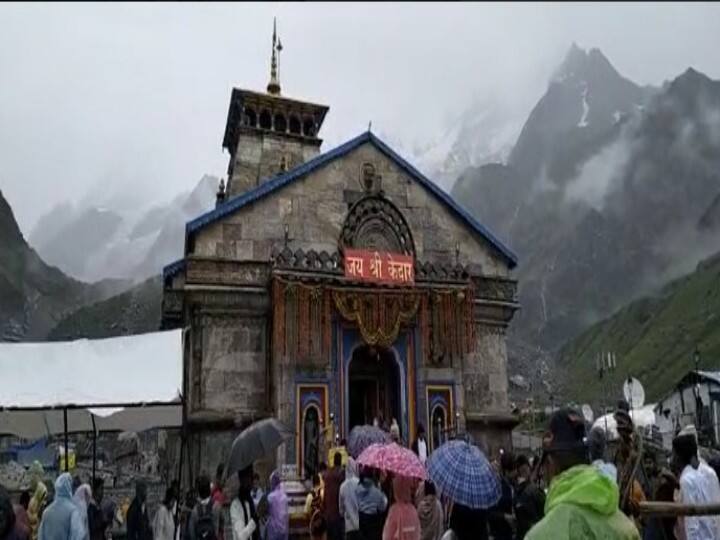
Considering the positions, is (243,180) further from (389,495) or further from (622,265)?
(622,265)

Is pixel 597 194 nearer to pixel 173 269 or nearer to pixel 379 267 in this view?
pixel 379 267

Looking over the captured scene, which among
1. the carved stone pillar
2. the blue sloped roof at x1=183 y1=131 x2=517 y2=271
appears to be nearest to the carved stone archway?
the blue sloped roof at x1=183 y1=131 x2=517 y2=271

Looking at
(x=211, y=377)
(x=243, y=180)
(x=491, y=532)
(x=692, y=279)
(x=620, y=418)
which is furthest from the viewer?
(x=692, y=279)

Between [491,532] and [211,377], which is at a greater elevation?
[211,377]

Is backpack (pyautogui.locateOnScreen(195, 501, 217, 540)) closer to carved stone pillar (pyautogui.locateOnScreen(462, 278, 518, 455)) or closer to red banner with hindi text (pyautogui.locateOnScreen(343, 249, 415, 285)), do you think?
red banner with hindi text (pyautogui.locateOnScreen(343, 249, 415, 285))

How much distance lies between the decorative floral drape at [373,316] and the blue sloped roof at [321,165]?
1.96 meters

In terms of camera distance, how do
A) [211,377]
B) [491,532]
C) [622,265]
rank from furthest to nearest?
1. [622,265]
2. [211,377]
3. [491,532]

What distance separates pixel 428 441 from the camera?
17562 millimetres

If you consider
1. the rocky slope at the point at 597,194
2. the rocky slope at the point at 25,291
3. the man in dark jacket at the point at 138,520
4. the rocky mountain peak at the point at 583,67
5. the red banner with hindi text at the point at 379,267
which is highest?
the rocky mountain peak at the point at 583,67

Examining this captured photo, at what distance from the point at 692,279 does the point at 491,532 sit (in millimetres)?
27686

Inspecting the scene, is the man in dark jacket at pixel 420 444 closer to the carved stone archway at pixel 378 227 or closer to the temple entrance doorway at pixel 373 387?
the temple entrance doorway at pixel 373 387

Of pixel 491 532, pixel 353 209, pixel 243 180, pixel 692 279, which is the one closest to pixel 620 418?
pixel 491 532

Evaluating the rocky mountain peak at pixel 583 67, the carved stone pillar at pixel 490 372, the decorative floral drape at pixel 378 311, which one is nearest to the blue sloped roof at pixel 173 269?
the decorative floral drape at pixel 378 311

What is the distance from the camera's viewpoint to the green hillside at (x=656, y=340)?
24.9 m
